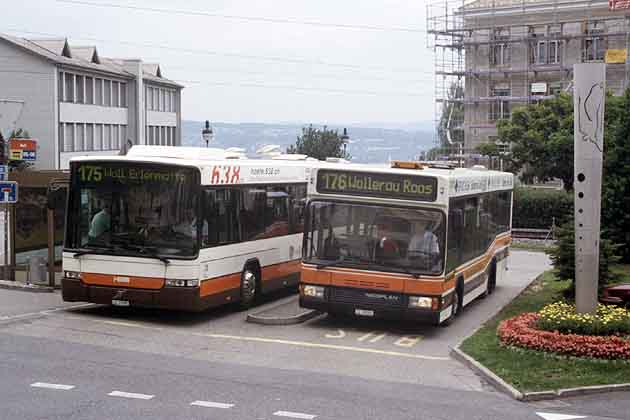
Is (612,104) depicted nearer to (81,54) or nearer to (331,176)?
(331,176)

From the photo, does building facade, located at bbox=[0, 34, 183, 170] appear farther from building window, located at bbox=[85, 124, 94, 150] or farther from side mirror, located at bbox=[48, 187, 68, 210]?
side mirror, located at bbox=[48, 187, 68, 210]

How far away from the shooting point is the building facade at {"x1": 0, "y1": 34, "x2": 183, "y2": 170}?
211 ft

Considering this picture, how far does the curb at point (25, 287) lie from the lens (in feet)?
70.9

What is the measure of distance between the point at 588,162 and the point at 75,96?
5689 centimetres

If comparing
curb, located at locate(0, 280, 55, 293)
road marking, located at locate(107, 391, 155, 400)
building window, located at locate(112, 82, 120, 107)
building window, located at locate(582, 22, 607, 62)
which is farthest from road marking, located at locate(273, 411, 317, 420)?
building window, located at locate(112, 82, 120, 107)

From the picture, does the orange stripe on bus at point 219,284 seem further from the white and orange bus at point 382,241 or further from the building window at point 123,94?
the building window at point 123,94

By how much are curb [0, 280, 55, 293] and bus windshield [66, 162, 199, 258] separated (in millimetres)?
4524

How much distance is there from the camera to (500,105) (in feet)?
220

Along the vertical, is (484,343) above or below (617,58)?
below

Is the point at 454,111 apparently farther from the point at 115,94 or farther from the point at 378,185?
Answer: the point at 378,185

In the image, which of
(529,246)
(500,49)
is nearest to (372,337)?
(529,246)

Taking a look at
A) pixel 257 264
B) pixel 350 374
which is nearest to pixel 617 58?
pixel 257 264

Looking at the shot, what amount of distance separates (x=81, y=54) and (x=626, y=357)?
6314 centimetres

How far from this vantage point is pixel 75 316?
18.1m
